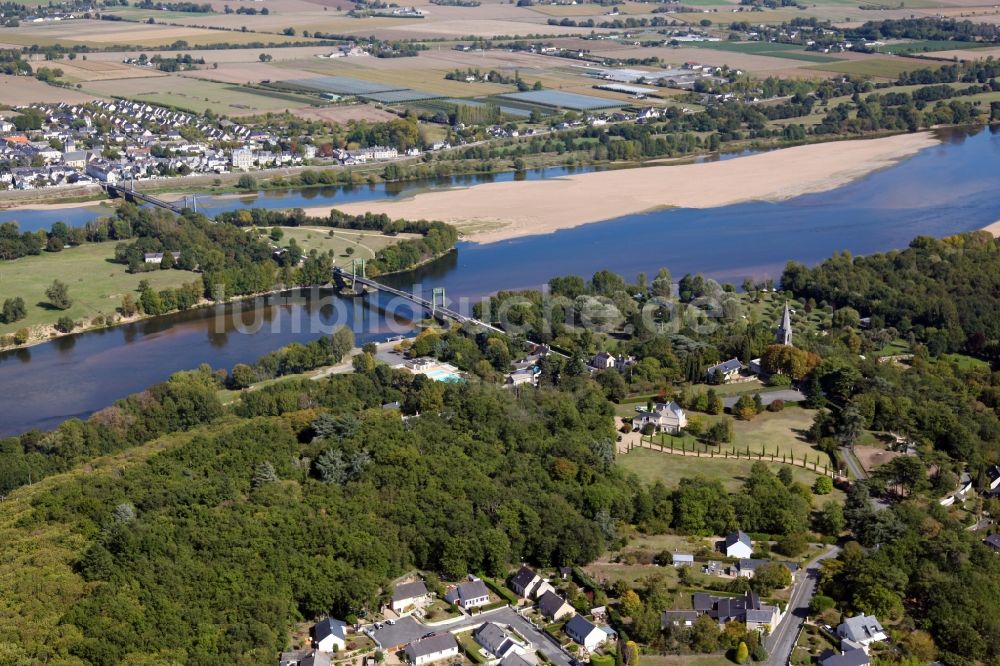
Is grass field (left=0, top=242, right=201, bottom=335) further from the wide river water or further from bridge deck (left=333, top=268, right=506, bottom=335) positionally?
bridge deck (left=333, top=268, right=506, bottom=335)

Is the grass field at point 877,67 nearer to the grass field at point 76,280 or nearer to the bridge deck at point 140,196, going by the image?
the bridge deck at point 140,196

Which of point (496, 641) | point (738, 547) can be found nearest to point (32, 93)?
point (738, 547)

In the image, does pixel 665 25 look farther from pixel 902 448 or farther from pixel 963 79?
pixel 902 448

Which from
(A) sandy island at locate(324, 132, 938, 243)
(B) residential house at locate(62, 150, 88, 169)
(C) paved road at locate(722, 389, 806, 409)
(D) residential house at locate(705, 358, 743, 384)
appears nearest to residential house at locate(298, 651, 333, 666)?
(C) paved road at locate(722, 389, 806, 409)

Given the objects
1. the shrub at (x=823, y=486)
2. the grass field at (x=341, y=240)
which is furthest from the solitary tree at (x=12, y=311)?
the shrub at (x=823, y=486)

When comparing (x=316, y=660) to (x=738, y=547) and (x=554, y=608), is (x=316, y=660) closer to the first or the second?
(x=554, y=608)

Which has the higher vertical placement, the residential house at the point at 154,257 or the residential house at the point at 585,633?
the residential house at the point at 154,257
